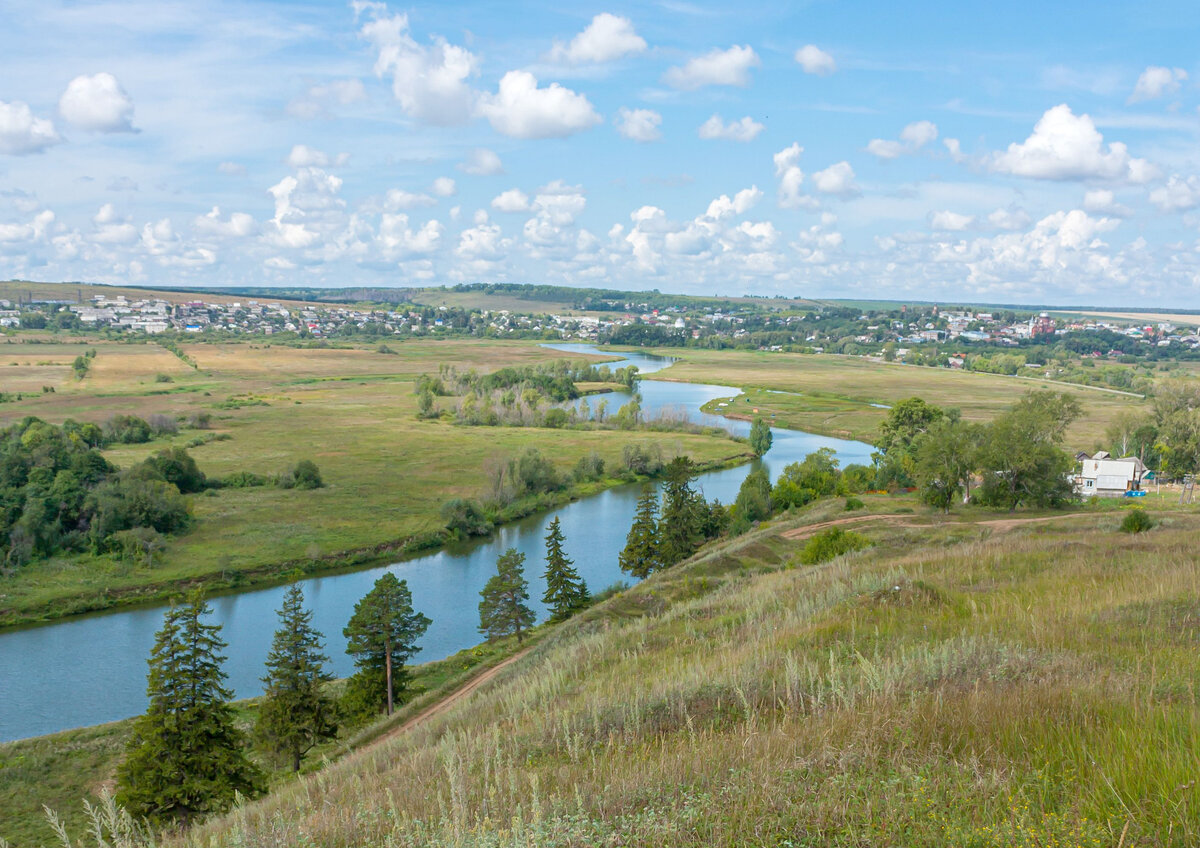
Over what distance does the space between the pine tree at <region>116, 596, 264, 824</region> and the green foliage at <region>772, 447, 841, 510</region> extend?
3501cm

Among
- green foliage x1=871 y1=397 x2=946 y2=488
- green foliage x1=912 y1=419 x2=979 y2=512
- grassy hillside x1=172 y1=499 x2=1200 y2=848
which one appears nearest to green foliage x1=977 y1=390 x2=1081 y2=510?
green foliage x1=912 y1=419 x2=979 y2=512

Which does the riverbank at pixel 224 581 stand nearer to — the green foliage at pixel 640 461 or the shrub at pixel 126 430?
the green foliage at pixel 640 461

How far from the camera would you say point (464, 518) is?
47156 mm

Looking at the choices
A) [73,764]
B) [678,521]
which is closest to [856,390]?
[678,521]

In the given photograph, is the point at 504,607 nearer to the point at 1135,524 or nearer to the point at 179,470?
the point at 1135,524

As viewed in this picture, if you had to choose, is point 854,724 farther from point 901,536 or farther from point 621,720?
point 901,536

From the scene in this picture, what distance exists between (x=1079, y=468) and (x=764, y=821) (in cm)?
5599

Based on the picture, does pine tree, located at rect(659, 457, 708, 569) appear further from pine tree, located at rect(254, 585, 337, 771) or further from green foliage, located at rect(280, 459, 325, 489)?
green foliage, located at rect(280, 459, 325, 489)

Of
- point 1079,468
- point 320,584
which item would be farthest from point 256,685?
point 1079,468

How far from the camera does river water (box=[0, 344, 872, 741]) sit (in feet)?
86.9

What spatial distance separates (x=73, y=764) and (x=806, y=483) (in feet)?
131

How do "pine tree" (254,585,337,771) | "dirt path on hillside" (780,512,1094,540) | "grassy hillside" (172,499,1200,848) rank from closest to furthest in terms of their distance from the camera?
"grassy hillside" (172,499,1200,848) < "pine tree" (254,585,337,771) < "dirt path on hillside" (780,512,1094,540)

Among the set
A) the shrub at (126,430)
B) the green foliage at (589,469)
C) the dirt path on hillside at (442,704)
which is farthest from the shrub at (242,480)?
the dirt path on hillside at (442,704)

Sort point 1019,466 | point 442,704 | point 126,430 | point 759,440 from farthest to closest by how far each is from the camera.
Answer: point 759,440, point 126,430, point 1019,466, point 442,704
